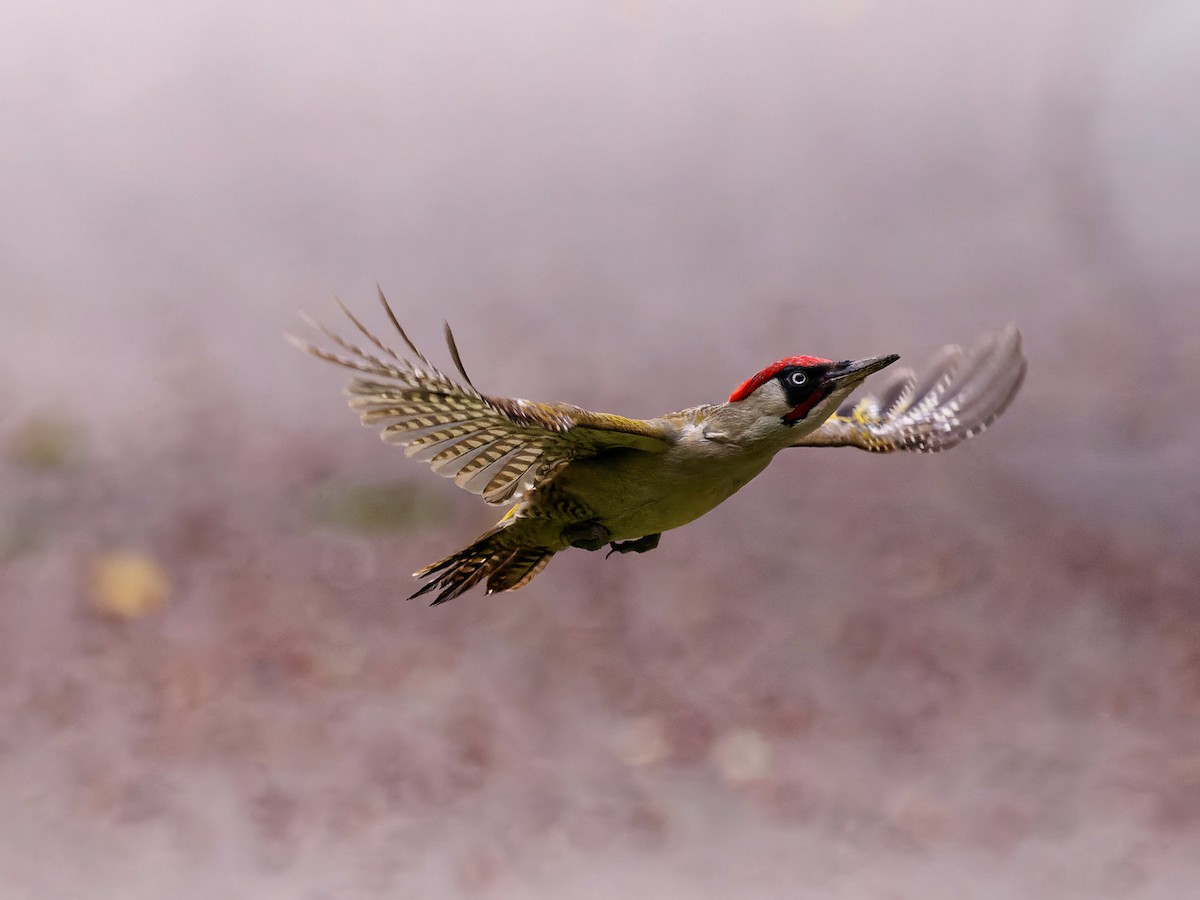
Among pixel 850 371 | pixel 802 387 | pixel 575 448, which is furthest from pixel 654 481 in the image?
pixel 850 371

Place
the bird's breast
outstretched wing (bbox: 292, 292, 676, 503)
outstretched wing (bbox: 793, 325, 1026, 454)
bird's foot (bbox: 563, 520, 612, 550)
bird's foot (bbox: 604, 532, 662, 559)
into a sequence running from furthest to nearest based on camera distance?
outstretched wing (bbox: 793, 325, 1026, 454) → bird's foot (bbox: 604, 532, 662, 559) → bird's foot (bbox: 563, 520, 612, 550) → the bird's breast → outstretched wing (bbox: 292, 292, 676, 503)

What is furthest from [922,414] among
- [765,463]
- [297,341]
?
[297,341]

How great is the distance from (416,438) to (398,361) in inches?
11.2

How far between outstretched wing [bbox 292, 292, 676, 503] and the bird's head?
221 millimetres

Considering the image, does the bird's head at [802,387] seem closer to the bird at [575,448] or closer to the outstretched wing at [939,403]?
the bird at [575,448]

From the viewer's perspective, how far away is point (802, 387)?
245cm

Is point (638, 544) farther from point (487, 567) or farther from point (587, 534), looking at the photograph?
point (487, 567)

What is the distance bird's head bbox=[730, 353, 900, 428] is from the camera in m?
2.44

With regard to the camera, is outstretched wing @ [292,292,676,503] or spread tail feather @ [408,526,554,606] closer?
outstretched wing @ [292,292,676,503]

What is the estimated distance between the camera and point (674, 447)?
2543 millimetres

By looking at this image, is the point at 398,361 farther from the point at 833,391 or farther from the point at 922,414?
the point at 922,414

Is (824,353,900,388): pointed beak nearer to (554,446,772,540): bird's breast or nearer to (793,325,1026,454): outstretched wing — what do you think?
(554,446,772,540): bird's breast

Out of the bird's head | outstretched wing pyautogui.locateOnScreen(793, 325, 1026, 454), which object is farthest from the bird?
outstretched wing pyautogui.locateOnScreen(793, 325, 1026, 454)

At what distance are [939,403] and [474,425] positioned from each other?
169 cm
